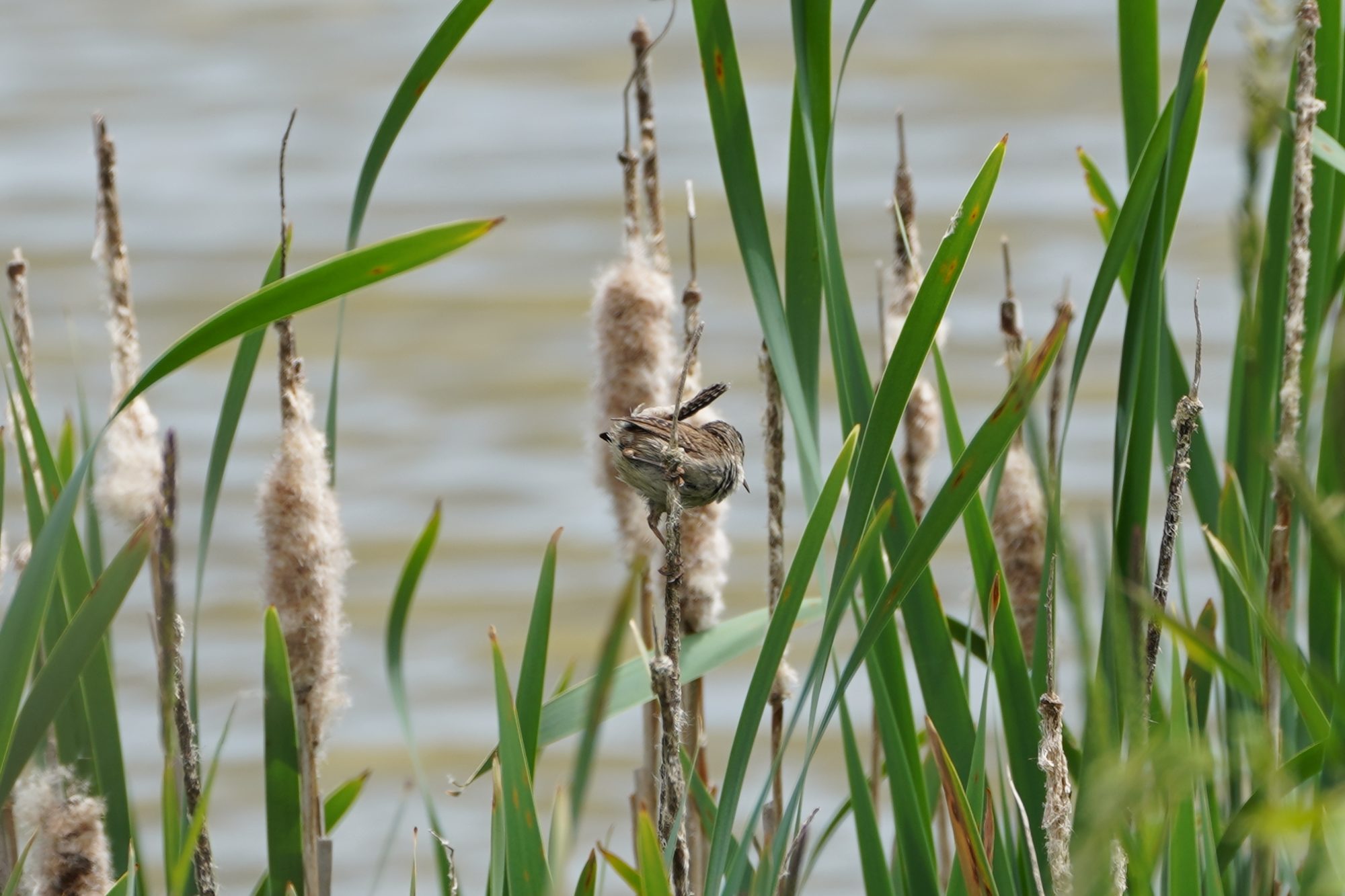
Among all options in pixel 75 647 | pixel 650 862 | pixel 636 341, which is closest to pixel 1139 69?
pixel 636 341

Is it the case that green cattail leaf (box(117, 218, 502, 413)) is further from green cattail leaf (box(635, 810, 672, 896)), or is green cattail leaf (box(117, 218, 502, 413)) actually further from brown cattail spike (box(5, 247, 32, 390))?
brown cattail spike (box(5, 247, 32, 390))

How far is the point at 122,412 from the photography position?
908 millimetres

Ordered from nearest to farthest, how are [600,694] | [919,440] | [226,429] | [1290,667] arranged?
[600,694], [1290,667], [226,429], [919,440]

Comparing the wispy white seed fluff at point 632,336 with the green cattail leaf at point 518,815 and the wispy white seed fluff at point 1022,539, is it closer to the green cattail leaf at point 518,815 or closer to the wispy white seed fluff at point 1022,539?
the wispy white seed fluff at point 1022,539

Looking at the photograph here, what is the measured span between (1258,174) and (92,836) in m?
0.68

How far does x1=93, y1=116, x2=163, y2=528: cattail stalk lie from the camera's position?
911mm

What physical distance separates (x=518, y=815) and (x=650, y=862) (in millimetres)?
89

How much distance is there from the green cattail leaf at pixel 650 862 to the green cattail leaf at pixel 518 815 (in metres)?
0.06

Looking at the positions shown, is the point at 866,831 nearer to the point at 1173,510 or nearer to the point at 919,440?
the point at 1173,510

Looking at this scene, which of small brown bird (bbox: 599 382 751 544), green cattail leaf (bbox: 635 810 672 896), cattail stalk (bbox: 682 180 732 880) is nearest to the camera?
green cattail leaf (bbox: 635 810 672 896)

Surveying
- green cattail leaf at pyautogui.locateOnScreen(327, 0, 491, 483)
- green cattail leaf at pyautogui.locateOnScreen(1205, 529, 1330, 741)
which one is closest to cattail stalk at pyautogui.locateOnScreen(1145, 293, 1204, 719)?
green cattail leaf at pyautogui.locateOnScreen(1205, 529, 1330, 741)

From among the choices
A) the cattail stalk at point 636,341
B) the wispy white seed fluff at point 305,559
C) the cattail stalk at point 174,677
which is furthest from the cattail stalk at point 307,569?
the cattail stalk at point 636,341

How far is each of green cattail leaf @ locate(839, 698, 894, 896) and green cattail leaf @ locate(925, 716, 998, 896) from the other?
5 centimetres

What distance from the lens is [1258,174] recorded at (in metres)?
0.60
